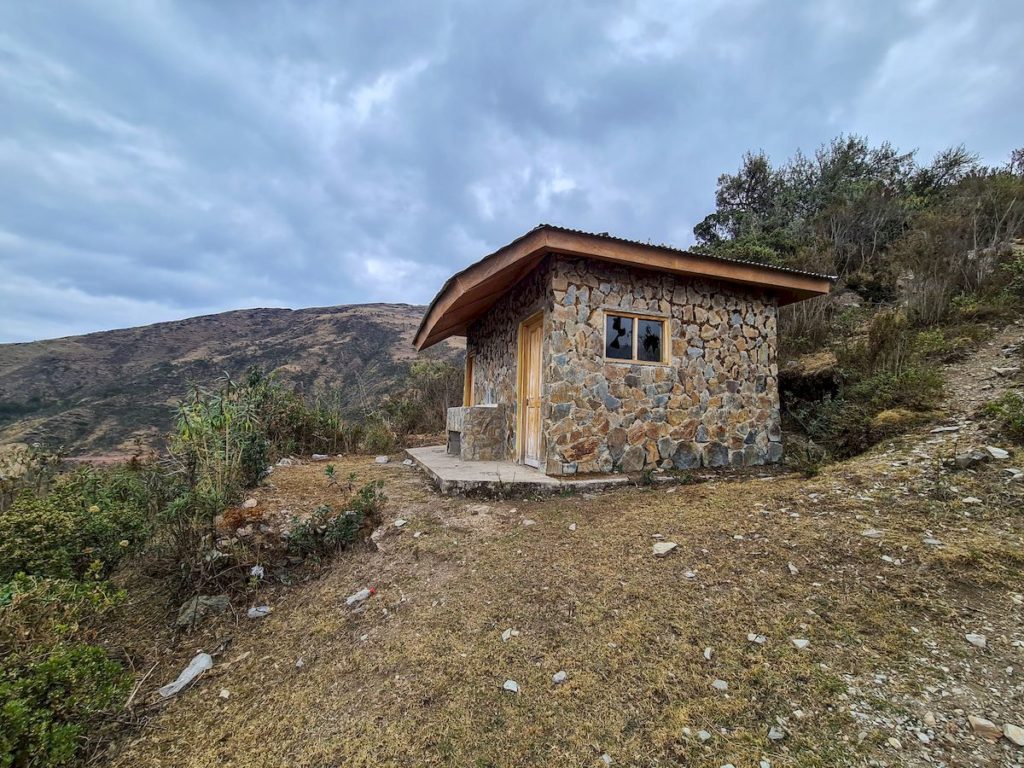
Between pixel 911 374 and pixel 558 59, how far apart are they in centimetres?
1040

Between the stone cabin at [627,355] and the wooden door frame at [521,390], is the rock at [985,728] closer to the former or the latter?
the stone cabin at [627,355]

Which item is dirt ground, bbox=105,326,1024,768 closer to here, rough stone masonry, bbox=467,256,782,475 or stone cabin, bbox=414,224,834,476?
rough stone masonry, bbox=467,256,782,475

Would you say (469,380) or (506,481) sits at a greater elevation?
(469,380)

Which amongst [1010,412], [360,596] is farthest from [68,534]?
[1010,412]

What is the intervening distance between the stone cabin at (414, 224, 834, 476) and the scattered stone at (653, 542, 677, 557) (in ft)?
6.89

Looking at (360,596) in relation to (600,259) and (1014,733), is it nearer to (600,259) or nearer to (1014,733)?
(1014,733)

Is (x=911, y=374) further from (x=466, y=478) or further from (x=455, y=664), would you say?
(x=455, y=664)

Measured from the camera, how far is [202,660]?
2.22 m

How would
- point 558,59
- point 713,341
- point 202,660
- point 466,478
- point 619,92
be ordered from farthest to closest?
point 619,92 → point 558,59 → point 713,341 → point 466,478 → point 202,660

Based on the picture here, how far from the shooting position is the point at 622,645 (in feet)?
6.91

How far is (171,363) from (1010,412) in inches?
1426

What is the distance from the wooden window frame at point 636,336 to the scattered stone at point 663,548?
2.74m

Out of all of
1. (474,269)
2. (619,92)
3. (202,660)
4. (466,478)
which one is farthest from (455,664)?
(619,92)

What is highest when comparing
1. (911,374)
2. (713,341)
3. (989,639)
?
(713,341)
